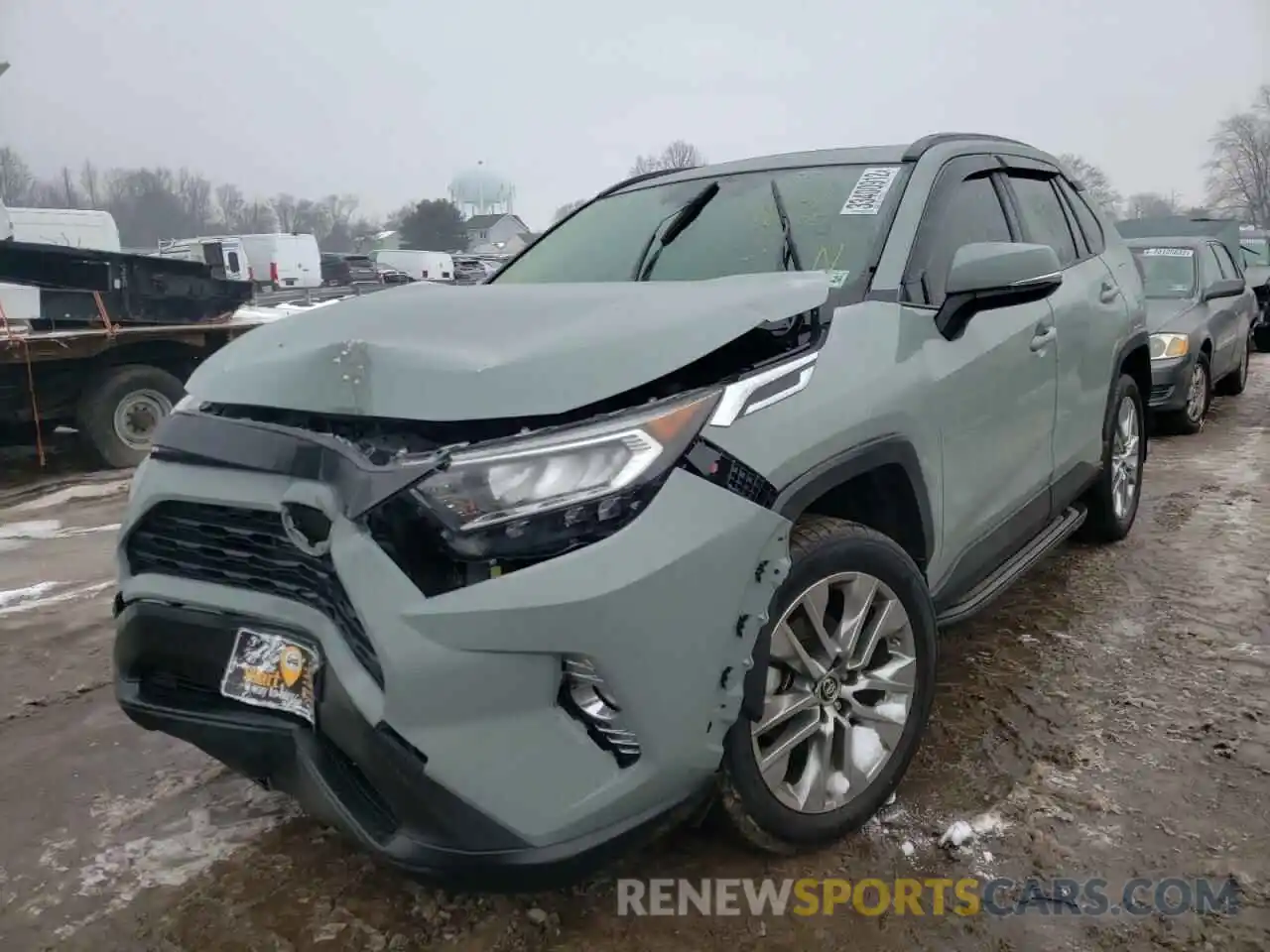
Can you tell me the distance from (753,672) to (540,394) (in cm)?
71

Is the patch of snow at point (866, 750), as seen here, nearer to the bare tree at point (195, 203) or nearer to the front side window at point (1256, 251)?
the front side window at point (1256, 251)

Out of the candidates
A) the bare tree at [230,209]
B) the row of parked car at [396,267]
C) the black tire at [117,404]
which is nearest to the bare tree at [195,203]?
the bare tree at [230,209]

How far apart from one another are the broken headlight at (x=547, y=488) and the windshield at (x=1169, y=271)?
26.5ft

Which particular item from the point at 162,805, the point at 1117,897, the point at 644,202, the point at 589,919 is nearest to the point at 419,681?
the point at 589,919

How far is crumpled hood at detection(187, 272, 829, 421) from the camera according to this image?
183 cm

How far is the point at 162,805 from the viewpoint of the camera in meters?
2.67

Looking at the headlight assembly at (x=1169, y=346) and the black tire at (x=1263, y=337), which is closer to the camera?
the headlight assembly at (x=1169, y=346)

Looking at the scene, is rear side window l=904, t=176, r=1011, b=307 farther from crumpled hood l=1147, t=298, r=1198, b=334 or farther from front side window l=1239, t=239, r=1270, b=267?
front side window l=1239, t=239, r=1270, b=267

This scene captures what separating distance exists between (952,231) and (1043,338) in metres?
0.56

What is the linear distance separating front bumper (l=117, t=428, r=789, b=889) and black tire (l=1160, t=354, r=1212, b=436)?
22.4ft

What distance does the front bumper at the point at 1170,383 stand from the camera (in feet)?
23.9

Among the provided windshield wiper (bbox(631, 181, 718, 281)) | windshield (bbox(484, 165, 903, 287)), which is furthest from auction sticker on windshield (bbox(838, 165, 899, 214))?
windshield wiper (bbox(631, 181, 718, 281))

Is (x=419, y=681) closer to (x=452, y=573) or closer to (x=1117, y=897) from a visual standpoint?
(x=452, y=573)

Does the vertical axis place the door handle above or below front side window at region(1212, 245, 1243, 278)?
below
